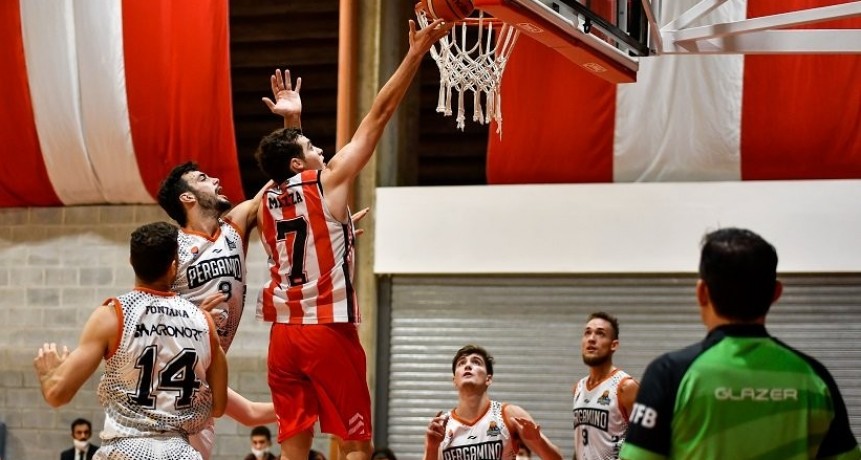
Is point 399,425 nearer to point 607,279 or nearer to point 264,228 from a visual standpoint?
point 607,279

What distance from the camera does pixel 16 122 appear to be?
1330 cm

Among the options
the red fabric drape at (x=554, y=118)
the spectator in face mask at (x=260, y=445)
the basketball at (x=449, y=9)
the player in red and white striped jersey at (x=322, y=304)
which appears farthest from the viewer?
the spectator in face mask at (x=260, y=445)

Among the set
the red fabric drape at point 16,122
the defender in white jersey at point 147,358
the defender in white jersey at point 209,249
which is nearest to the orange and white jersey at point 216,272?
the defender in white jersey at point 209,249

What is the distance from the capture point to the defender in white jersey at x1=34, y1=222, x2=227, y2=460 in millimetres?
5250

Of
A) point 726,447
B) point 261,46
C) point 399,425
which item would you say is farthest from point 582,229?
point 726,447

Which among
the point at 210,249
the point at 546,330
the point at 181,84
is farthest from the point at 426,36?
the point at 181,84

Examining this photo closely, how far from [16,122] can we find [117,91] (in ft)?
4.47

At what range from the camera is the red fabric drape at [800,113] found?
11312mm

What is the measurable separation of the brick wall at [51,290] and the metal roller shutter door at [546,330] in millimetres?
2047

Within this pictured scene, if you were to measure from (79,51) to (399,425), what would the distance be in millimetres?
5539

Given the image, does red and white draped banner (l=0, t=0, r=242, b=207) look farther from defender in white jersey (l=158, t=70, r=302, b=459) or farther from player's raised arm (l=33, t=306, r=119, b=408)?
player's raised arm (l=33, t=306, r=119, b=408)

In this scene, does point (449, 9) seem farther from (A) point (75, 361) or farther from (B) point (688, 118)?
(B) point (688, 118)

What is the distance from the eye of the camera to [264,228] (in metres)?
6.75

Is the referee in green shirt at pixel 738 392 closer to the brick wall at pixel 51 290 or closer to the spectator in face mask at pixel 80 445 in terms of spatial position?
the brick wall at pixel 51 290
